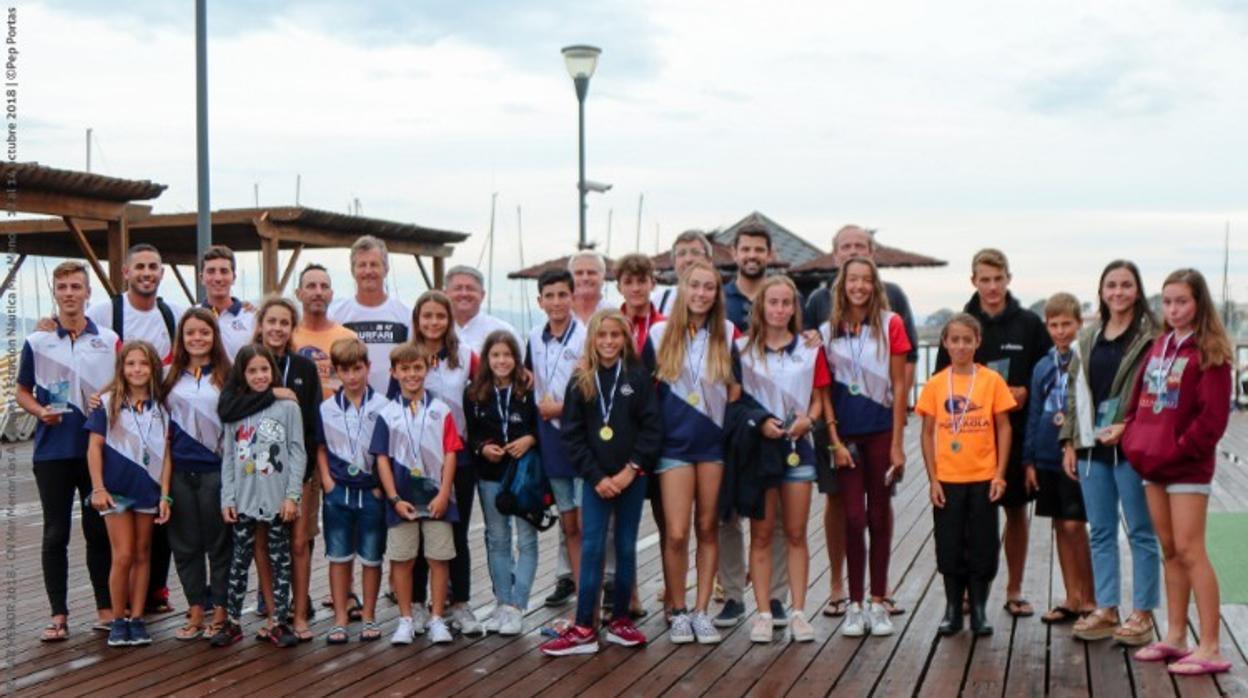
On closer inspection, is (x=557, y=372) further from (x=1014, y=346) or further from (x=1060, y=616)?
(x=1060, y=616)

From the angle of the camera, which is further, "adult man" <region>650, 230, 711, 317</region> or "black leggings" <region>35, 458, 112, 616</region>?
"adult man" <region>650, 230, 711, 317</region>

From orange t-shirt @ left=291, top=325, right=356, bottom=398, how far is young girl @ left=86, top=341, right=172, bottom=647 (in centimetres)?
68

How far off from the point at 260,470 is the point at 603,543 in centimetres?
152

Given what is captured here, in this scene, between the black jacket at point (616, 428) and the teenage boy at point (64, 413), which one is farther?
the teenage boy at point (64, 413)

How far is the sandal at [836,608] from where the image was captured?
22.4ft

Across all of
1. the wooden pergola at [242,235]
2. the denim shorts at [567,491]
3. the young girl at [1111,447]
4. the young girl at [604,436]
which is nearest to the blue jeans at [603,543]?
the young girl at [604,436]

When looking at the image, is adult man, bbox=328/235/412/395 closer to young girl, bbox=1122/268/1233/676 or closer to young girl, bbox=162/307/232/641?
young girl, bbox=162/307/232/641

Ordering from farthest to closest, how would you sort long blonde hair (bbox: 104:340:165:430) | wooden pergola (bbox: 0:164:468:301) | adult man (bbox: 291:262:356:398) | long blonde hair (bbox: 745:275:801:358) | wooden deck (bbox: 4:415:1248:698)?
wooden pergola (bbox: 0:164:468:301)
adult man (bbox: 291:262:356:398)
long blonde hair (bbox: 104:340:165:430)
long blonde hair (bbox: 745:275:801:358)
wooden deck (bbox: 4:415:1248:698)

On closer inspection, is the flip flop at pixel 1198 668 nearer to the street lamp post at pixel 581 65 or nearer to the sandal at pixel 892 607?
the sandal at pixel 892 607

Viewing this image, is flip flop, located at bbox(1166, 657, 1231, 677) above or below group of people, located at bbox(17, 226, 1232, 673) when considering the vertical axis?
below

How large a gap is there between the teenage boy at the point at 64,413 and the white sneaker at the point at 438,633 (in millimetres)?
1557

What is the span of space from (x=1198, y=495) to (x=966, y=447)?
1.06 m

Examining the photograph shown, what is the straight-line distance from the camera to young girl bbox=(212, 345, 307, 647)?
6.38 meters

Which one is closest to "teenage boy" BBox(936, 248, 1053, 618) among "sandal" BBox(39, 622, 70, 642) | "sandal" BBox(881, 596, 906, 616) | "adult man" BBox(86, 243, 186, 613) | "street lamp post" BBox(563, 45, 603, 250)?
"sandal" BBox(881, 596, 906, 616)
